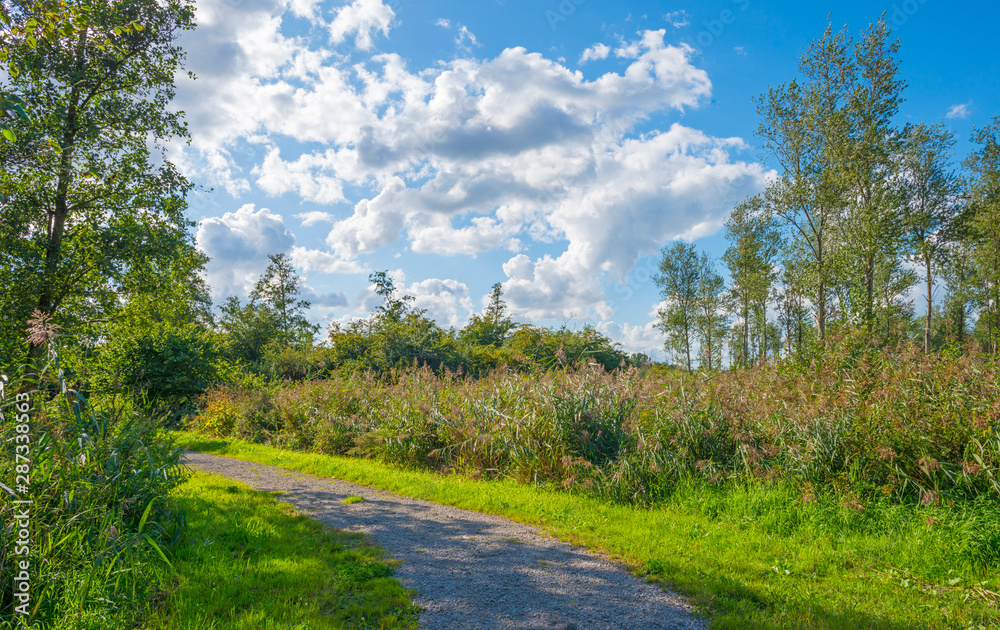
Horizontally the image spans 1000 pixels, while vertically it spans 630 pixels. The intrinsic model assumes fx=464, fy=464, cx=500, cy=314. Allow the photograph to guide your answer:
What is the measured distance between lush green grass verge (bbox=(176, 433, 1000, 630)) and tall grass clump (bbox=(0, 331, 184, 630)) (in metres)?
4.10

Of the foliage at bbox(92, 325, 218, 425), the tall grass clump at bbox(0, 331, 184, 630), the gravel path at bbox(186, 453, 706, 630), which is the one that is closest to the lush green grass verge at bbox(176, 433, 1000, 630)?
the gravel path at bbox(186, 453, 706, 630)

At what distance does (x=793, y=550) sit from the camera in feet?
16.9

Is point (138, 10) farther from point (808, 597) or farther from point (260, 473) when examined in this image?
point (808, 597)

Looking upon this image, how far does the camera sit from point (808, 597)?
13.5ft

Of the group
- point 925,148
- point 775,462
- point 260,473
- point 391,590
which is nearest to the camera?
point 391,590

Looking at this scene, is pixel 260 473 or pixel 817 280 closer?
pixel 260 473

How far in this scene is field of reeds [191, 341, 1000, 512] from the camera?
6.04m

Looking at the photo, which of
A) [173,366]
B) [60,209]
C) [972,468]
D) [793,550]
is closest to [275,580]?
[793,550]

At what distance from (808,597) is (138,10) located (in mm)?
17206

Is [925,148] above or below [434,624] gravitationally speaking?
above

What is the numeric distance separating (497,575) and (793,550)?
335 cm

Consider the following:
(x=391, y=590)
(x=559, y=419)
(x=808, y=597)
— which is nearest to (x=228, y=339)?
(x=559, y=419)

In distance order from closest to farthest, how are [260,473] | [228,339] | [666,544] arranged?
[666,544]
[260,473]
[228,339]

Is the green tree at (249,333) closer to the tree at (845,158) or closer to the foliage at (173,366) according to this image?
the foliage at (173,366)
